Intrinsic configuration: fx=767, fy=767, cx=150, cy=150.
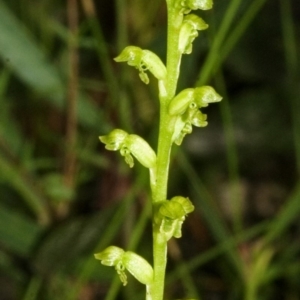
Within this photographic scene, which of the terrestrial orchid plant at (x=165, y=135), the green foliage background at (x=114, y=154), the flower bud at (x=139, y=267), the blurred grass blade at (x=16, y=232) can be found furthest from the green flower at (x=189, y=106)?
the blurred grass blade at (x=16, y=232)

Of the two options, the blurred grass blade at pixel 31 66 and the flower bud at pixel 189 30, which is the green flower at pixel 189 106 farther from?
the blurred grass blade at pixel 31 66

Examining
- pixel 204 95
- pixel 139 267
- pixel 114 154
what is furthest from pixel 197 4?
pixel 114 154

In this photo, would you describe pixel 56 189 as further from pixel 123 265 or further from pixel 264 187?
pixel 264 187

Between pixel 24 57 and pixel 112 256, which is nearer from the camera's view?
pixel 112 256

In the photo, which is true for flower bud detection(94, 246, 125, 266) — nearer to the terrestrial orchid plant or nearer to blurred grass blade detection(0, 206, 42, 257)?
the terrestrial orchid plant

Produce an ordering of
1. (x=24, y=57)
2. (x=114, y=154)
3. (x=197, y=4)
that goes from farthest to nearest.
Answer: (x=114, y=154), (x=24, y=57), (x=197, y=4)

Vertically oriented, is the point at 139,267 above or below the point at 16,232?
below

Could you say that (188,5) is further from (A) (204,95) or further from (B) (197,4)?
(A) (204,95)

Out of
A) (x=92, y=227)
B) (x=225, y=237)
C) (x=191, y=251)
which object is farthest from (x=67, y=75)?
(x=191, y=251)
